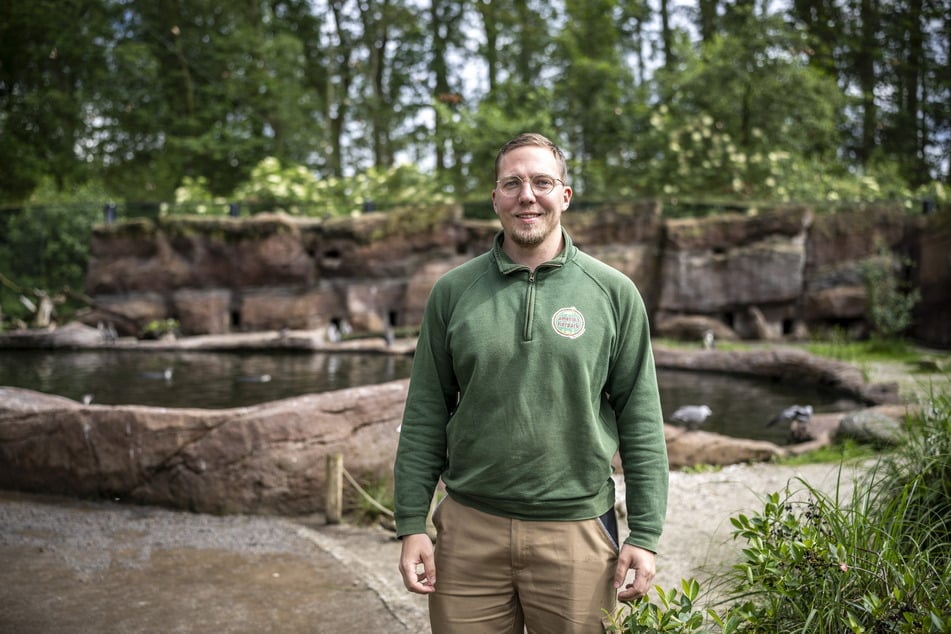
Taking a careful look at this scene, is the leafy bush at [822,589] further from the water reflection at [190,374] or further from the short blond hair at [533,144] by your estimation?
the water reflection at [190,374]

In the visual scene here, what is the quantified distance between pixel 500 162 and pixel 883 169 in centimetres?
2196

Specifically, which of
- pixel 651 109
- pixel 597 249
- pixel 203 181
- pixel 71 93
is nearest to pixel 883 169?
pixel 651 109

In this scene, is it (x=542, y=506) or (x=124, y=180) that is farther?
(x=124, y=180)

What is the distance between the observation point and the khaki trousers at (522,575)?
2104mm

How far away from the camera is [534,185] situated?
216 centimetres

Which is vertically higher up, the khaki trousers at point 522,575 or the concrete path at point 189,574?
the khaki trousers at point 522,575

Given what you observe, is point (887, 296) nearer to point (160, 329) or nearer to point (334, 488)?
point (334, 488)

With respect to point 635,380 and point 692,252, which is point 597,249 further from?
point 635,380

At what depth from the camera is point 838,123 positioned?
78.4 feet

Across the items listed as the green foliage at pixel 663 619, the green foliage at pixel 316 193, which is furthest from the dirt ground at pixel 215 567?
the green foliage at pixel 316 193

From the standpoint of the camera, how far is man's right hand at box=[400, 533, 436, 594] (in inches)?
83.7

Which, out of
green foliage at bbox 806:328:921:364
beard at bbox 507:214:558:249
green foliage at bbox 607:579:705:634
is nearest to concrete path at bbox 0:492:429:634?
green foliage at bbox 607:579:705:634

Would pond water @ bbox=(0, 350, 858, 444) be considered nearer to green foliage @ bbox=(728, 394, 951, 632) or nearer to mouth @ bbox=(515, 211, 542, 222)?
green foliage @ bbox=(728, 394, 951, 632)

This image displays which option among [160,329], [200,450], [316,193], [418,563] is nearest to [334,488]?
[200,450]
